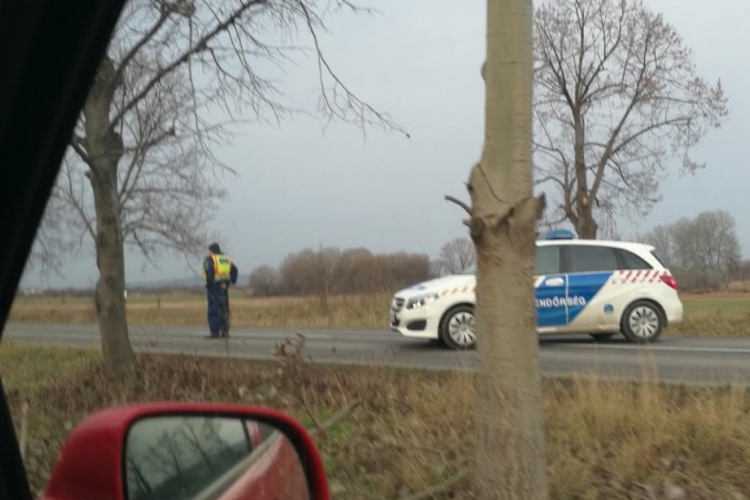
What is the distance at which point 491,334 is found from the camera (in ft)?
16.6

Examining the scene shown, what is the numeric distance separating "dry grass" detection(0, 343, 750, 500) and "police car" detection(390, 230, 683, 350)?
5.30m

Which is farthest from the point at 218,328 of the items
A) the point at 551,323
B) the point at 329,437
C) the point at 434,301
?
the point at 329,437

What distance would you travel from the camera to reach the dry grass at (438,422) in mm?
5727

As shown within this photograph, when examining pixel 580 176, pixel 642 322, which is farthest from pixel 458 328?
pixel 580 176

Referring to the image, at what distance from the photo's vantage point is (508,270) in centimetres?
504

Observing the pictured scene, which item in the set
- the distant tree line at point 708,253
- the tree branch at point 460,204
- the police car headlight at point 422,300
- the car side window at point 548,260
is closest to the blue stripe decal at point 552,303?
the car side window at point 548,260

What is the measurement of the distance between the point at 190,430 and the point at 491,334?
2.75 meters

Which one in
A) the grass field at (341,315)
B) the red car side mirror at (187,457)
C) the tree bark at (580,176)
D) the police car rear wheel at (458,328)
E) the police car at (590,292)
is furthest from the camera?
the tree bark at (580,176)

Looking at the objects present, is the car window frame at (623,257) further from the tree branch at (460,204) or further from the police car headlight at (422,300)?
the tree branch at (460,204)

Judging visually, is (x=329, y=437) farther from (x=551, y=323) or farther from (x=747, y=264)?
(x=747, y=264)

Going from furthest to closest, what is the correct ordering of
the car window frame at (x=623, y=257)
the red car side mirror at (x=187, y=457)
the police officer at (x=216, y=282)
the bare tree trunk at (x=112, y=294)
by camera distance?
the car window frame at (x=623, y=257)
the police officer at (x=216, y=282)
the bare tree trunk at (x=112, y=294)
the red car side mirror at (x=187, y=457)

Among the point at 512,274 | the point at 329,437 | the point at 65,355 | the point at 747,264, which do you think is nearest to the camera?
the point at 512,274

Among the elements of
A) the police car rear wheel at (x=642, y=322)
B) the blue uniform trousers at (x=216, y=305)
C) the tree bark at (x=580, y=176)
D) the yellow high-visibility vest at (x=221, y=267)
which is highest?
the tree bark at (x=580, y=176)

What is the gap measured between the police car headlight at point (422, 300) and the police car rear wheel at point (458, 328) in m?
0.32
